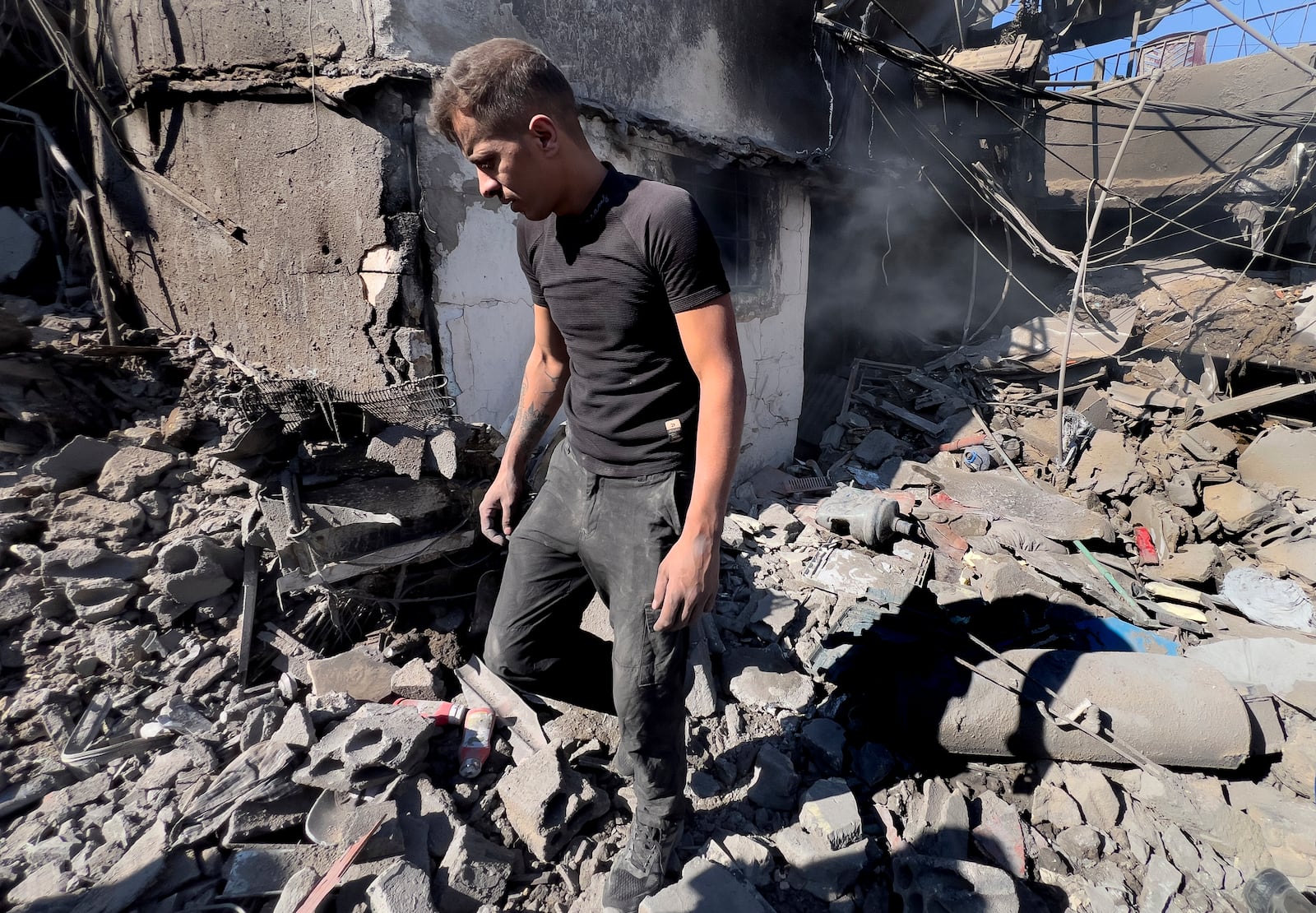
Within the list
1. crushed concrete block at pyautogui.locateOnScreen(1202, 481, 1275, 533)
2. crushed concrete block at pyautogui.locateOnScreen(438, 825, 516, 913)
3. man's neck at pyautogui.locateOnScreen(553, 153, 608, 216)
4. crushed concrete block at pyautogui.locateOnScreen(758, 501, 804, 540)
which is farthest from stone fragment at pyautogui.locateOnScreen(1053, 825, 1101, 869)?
crushed concrete block at pyautogui.locateOnScreen(1202, 481, 1275, 533)

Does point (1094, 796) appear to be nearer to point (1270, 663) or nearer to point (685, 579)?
point (1270, 663)

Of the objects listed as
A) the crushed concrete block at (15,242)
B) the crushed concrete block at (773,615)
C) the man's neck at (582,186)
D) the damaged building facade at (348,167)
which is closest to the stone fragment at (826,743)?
the crushed concrete block at (773,615)

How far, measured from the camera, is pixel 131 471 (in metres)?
3.58

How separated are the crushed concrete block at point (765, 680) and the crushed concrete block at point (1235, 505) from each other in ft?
15.0

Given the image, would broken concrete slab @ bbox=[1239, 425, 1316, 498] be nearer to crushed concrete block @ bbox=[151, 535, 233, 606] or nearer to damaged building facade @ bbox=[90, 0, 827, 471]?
damaged building facade @ bbox=[90, 0, 827, 471]

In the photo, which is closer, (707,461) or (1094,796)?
(707,461)

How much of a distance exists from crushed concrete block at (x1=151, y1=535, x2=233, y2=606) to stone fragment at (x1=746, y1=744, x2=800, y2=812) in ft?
9.26

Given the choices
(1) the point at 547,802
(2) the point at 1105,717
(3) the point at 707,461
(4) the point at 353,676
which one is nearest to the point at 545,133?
(3) the point at 707,461

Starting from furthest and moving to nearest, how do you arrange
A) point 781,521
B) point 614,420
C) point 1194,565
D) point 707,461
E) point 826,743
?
point 781,521 < point 1194,565 < point 826,743 < point 614,420 < point 707,461

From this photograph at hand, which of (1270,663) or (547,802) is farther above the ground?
(547,802)

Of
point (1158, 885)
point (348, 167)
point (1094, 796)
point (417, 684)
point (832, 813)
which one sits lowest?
point (1158, 885)

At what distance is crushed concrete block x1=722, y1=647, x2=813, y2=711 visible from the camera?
2967 mm

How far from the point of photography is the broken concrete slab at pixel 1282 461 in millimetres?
5641

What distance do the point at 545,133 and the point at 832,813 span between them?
2495 mm
